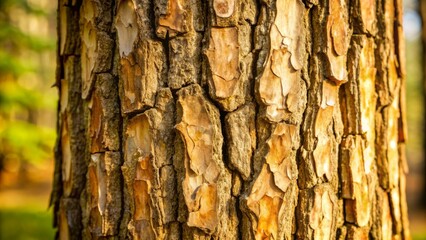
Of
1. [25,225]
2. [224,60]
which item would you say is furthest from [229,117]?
[25,225]

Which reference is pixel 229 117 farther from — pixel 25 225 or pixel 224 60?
pixel 25 225

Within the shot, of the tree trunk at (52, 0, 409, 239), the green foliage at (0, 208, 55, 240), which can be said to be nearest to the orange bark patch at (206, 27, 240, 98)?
the tree trunk at (52, 0, 409, 239)

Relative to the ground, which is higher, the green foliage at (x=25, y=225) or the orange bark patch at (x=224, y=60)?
the orange bark patch at (x=224, y=60)

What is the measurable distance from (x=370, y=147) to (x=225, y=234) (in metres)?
0.61

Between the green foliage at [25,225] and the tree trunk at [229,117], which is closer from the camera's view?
the tree trunk at [229,117]

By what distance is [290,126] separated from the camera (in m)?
1.30

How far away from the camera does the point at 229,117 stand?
127 cm

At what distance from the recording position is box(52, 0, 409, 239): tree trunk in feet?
4.15

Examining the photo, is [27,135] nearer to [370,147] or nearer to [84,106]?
[84,106]

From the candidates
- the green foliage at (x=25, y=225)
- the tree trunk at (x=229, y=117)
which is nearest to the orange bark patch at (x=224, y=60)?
the tree trunk at (x=229, y=117)

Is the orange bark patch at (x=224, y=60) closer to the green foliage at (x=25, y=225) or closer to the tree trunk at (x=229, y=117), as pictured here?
the tree trunk at (x=229, y=117)

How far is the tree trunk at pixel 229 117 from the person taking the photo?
4.15ft

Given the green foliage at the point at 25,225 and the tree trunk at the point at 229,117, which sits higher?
the tree trunk at the point at 229,117

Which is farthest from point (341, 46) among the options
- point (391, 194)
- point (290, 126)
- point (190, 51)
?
point (391, 194)
